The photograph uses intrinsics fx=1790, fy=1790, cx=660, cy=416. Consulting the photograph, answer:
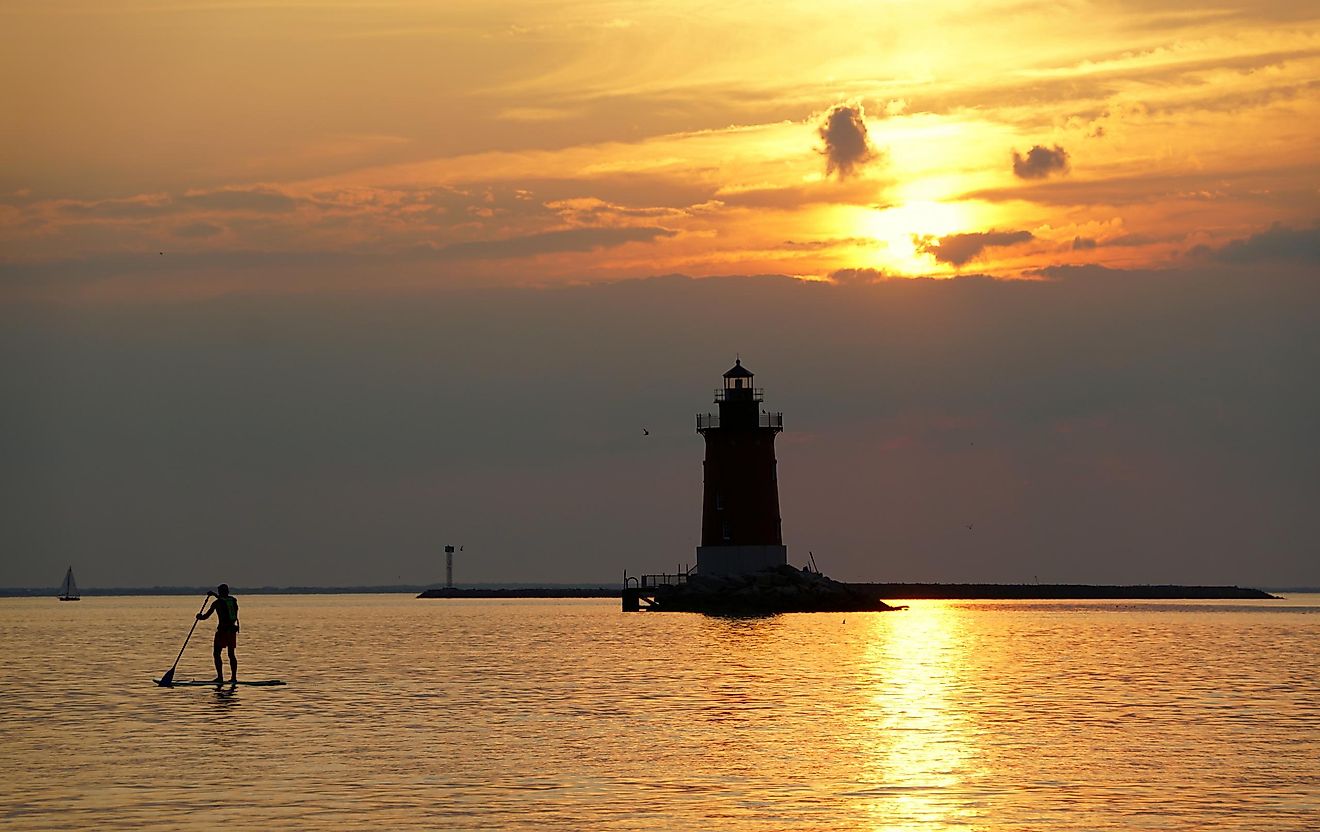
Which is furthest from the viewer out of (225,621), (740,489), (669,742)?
(740,489)

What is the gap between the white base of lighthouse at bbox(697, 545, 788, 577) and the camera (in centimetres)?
10225

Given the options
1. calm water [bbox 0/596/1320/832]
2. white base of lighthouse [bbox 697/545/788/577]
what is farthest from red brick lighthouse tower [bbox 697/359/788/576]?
calm water [bbox 0/596/1320/832]

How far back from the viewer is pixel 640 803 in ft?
84.2

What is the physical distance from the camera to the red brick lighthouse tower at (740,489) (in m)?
101

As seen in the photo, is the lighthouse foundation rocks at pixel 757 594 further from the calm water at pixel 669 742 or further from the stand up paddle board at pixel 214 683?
the stand up paddle board at pixel 214 683

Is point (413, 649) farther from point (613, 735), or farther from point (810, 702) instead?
point (613, 735)

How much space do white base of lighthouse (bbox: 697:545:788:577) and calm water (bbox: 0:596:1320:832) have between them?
114ft

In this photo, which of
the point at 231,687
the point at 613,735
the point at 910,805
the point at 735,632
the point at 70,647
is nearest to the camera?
the point at 910,805

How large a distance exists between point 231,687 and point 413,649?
83.6 ft

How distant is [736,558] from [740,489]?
175 inches

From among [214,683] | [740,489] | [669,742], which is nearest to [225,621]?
[214,683]

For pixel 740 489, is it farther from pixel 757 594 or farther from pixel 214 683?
pixel 214 683

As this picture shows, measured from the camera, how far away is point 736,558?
102m

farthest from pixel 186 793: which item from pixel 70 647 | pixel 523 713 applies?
pixel 70 647
